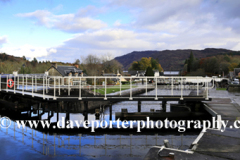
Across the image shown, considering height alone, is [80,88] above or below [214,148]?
above

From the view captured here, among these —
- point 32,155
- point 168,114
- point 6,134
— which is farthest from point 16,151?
point 168,114

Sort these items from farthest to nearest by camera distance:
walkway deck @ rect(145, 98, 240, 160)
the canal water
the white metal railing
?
the white metal railing < the canal water < walkway deck @ rect(145, 98, 240, 160)

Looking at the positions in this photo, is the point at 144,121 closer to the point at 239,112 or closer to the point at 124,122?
the point at 124,122

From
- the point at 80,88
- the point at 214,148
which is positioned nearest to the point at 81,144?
the point at 80,88

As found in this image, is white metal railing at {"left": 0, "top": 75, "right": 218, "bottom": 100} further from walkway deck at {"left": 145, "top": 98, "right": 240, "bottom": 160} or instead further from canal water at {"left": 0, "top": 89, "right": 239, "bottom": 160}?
walkway deck at {"left": 145, "top": 98, "right": 240, "bottom": 160}

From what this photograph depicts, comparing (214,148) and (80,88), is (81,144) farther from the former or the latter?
(214,148)

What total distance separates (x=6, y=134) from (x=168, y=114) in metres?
11.3

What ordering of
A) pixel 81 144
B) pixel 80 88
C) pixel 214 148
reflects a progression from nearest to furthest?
pixel 214 148
pixel 81 144
pixel 80 88

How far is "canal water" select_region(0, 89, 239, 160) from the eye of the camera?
10.0 metres

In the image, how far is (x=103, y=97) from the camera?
49.7 ft

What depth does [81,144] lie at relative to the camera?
11.5m

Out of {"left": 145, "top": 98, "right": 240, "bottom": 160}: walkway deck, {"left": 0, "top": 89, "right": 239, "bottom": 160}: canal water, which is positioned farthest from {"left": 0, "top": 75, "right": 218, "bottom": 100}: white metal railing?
{"left": 145, "top": 98, "right": 240, "bottom": 160}: walkway deck

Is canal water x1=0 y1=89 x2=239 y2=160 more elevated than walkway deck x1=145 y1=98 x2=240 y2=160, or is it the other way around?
walkway deck x1=145 y1=98 x2=240 y2=160

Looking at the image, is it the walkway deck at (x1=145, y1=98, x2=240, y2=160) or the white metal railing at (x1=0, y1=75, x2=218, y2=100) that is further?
the white metal railing at (x1=0, y1=75, x2=218, y2=100)
